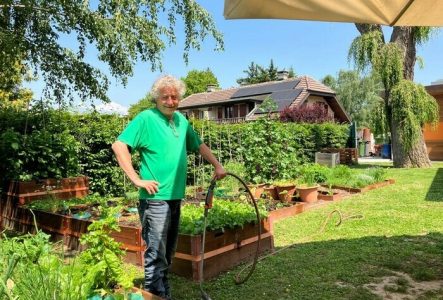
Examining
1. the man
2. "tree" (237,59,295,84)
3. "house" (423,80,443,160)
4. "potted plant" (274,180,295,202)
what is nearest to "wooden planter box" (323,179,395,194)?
"potted plant" (274,180,295,202)

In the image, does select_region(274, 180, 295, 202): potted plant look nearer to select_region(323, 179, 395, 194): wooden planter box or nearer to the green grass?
the green grass

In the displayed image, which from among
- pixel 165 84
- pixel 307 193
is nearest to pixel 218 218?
pixel 165 84

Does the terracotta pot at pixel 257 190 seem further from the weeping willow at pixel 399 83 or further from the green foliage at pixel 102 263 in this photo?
the weeping willow at pixel 399 83

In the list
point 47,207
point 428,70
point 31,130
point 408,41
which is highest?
point 408,41

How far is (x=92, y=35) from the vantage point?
8109mm

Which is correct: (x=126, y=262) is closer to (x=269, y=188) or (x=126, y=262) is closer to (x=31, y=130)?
(x=269, y=188)

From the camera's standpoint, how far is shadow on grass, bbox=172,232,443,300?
320 cm

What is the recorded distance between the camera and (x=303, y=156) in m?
14.5

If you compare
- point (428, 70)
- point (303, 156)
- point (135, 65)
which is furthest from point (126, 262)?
point (428, 70)

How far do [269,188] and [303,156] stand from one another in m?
7.72

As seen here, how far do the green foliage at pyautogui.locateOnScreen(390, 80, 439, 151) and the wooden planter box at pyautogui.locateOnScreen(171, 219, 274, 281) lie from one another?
36.4ft

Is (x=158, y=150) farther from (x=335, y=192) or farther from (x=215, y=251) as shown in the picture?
(x=335, y=192)

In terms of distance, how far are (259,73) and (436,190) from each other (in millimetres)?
58005

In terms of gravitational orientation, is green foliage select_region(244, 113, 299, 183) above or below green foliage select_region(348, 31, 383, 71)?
below
